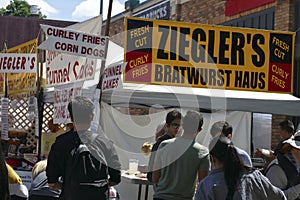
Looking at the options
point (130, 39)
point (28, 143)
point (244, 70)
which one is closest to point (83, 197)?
point (130, 39)

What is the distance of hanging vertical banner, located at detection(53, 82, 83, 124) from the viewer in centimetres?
862

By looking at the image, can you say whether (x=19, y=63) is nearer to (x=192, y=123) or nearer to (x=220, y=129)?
(x=220, y=129)

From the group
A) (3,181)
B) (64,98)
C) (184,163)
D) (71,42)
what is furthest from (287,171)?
(64,98)

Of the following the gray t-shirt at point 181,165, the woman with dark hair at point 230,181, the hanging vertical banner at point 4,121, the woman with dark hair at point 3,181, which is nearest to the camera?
the woman with dark hair at point 3,181

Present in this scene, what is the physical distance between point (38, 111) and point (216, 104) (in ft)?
10.3

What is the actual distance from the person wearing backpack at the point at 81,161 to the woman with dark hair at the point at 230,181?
1384 mm

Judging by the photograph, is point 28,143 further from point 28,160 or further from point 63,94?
point 63,94

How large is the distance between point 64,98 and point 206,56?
269cm

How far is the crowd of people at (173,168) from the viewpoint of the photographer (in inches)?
172

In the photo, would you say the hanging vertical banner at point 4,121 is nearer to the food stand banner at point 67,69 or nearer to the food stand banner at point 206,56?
the food stand banner at point 67,69

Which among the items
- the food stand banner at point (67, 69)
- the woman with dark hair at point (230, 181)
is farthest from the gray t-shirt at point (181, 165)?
the food stand banner at point (67, 69)

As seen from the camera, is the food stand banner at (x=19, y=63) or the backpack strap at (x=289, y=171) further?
the food stand banner at (x=19, y=63)

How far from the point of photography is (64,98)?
9039 mm

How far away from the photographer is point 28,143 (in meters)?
12.0
